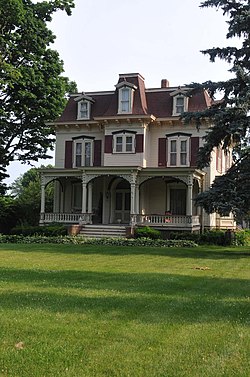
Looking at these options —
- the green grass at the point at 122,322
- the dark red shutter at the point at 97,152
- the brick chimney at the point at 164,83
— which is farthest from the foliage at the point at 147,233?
the brick chimney at the point at 164,83

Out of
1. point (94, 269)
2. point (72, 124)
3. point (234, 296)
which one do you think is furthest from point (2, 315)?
point (72, 124)

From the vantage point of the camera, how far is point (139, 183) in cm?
2809

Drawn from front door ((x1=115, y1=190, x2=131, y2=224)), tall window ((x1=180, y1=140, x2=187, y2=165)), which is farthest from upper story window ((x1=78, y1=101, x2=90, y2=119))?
tall window ((x1=180, y1=140, x2=187, y2=165))

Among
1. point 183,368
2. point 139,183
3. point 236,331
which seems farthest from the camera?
point 139,183

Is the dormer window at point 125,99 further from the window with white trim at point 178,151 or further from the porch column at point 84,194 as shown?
the porch column at point 84,194

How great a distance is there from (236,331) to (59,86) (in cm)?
3197

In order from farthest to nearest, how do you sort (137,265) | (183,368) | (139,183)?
(139,183)
(137,265)
(183,368)

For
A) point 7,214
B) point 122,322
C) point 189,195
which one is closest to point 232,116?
point 189,195

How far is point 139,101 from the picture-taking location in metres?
30.3

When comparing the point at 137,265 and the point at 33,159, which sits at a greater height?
the point at 33,159

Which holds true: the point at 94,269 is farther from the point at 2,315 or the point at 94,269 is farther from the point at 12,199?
the point at 12,199

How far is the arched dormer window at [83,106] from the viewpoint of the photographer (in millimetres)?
31906

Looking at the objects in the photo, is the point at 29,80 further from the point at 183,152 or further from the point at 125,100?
the point at 183,152

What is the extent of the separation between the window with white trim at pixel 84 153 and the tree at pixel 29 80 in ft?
10.2
